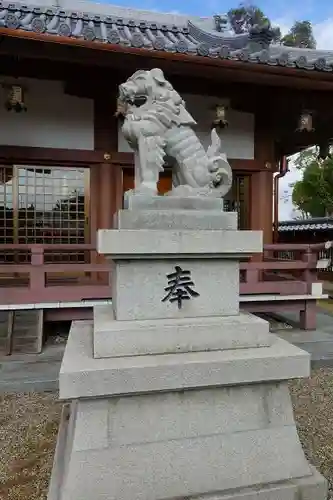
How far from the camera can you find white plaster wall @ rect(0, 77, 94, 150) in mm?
6480

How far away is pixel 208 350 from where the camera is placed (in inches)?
96.6

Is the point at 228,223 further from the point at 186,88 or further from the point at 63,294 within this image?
the point at 186,88

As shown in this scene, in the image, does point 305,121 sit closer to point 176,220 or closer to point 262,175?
point 262,175

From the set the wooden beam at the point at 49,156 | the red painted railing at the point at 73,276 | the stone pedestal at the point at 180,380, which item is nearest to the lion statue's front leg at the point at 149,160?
the stone pedestal at the point at 180,380

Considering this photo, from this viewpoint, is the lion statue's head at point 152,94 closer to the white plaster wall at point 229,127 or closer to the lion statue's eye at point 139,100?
the lion statue's eye at point 139,100

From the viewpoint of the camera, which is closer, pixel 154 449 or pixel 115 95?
pixel 154 449

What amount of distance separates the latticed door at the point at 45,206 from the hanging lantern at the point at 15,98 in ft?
3.27

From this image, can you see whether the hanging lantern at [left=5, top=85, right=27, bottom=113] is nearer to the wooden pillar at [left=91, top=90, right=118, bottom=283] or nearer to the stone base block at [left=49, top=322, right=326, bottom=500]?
the wooden pillar at [left=91, top=90, right=118, bottom=283]

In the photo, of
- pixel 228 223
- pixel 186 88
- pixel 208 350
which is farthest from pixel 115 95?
Answer: pixel 208 350

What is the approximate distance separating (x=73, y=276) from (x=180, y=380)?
5108 millimetres

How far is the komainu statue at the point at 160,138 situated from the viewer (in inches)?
102

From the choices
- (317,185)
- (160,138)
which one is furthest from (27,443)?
(317,185)

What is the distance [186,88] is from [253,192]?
7.46 feet

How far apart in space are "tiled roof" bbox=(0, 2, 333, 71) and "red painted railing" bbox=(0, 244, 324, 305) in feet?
8.80
